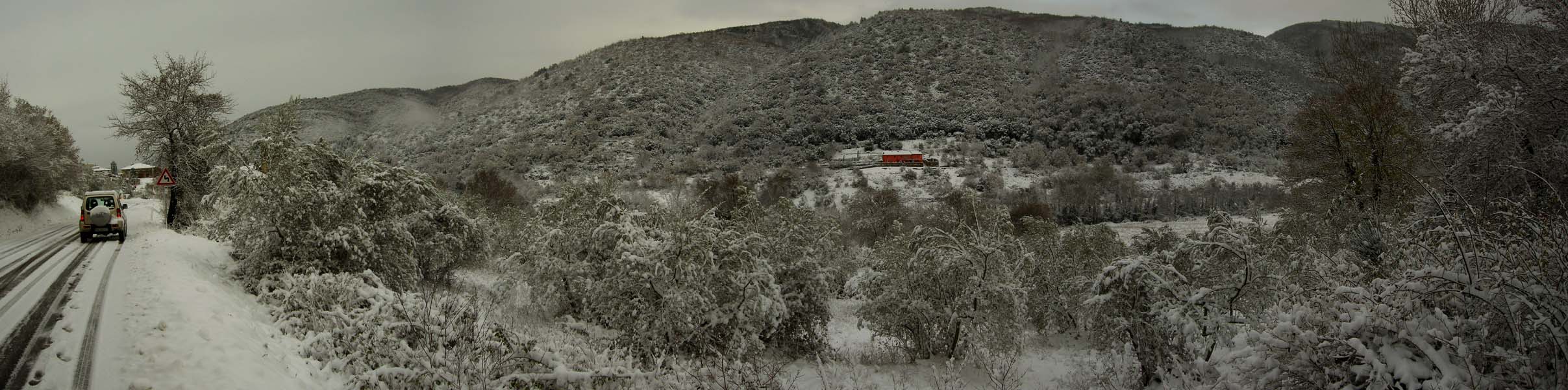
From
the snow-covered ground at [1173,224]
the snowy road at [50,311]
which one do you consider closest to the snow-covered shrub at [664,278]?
the snowy road at [50,311]

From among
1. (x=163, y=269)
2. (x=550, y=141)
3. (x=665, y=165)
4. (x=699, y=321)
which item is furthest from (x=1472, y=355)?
(x=550, y=141)

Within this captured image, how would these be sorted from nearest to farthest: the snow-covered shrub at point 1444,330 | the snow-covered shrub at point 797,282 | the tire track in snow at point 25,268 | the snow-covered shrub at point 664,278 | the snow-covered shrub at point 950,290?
the snow-covered shrub at point 1444,330, the tire track in snow at point 25,268, the snow-covered shrub at point 664,278, the snow-covered shrub at point 950,290, the snow-covered shrub at point 797,282

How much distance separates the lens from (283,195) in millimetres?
11375

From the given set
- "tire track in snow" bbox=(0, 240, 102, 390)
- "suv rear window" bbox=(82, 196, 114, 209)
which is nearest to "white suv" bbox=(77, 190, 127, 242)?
"suv rear window" bbox=(82, 196, 114, 209)

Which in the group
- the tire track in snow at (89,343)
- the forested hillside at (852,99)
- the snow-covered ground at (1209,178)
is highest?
the forested hillside at (852,99)

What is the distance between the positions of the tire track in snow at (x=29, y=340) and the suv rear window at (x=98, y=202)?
8039mm

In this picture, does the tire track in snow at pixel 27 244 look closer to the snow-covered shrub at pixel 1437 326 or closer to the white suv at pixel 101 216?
the white suv at pixel 101 216

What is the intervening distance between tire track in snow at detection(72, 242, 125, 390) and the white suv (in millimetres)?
7306

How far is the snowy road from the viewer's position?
541 cm

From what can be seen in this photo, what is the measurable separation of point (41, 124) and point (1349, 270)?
4055cm

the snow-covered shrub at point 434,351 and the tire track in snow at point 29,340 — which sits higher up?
the tire track in snow at point 29,340

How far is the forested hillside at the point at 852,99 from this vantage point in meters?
69.4

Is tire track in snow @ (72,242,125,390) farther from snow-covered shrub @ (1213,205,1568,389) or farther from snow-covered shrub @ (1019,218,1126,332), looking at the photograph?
snow-covered shrub @ (1019,218,1126,332)

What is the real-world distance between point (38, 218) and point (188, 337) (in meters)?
25.5
